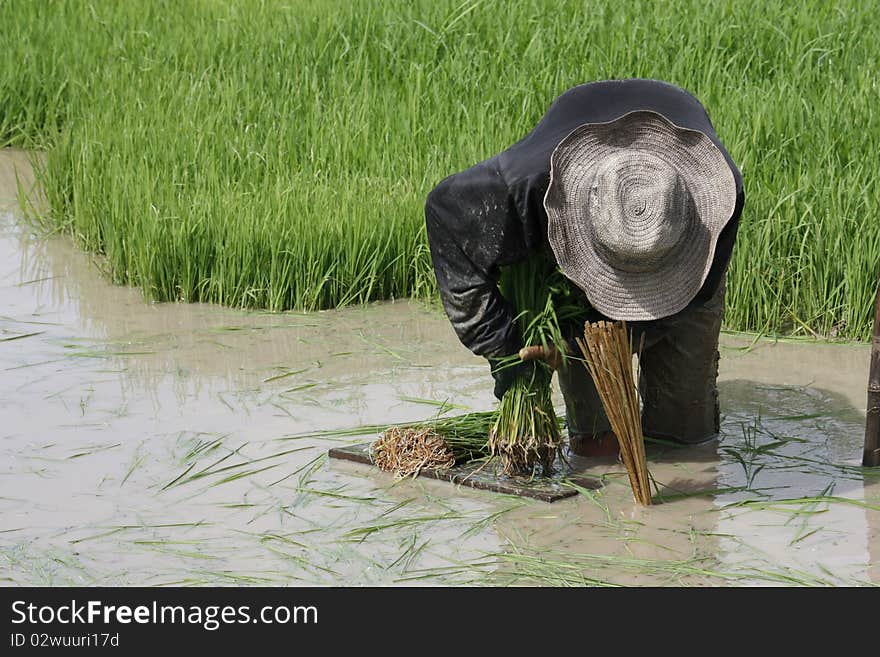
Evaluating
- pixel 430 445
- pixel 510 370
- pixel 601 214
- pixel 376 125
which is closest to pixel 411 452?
pixel 430 445

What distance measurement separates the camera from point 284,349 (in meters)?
5.43

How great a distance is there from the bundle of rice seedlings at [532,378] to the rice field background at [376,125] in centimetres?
180

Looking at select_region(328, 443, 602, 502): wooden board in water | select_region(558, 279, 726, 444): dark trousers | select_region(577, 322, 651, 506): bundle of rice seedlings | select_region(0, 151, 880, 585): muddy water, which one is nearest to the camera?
select_region(0, 151, 880, 585): muddy water

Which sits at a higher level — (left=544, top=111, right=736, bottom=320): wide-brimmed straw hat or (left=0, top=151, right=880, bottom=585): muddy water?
(left=544, top=111, right=736, bottom=320): wide-brimmed straw hat

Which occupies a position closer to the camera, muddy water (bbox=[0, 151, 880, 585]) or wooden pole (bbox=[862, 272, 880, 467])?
muddy water (bbox=[0, 151, 880, 585])

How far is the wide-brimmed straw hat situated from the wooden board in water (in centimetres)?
53

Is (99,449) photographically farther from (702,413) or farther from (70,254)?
(70,254)

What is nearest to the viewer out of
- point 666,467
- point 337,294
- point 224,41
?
point 666,467

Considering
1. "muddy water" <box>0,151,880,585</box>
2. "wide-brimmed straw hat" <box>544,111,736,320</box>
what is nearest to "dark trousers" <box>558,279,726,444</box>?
"muddy water" <box>0,151,880,585</box>

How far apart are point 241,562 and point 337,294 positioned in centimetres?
264

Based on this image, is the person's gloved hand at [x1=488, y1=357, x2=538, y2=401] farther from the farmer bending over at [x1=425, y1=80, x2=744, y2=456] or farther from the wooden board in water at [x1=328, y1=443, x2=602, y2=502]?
the wooden board in water at [x1=328, y1=443, x2=602, y2=502]

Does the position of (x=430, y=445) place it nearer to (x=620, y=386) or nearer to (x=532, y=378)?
(x=532, y=378)

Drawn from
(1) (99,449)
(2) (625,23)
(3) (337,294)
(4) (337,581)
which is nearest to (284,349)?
(3) (337,294)

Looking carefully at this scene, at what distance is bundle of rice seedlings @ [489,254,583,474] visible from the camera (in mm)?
3922
